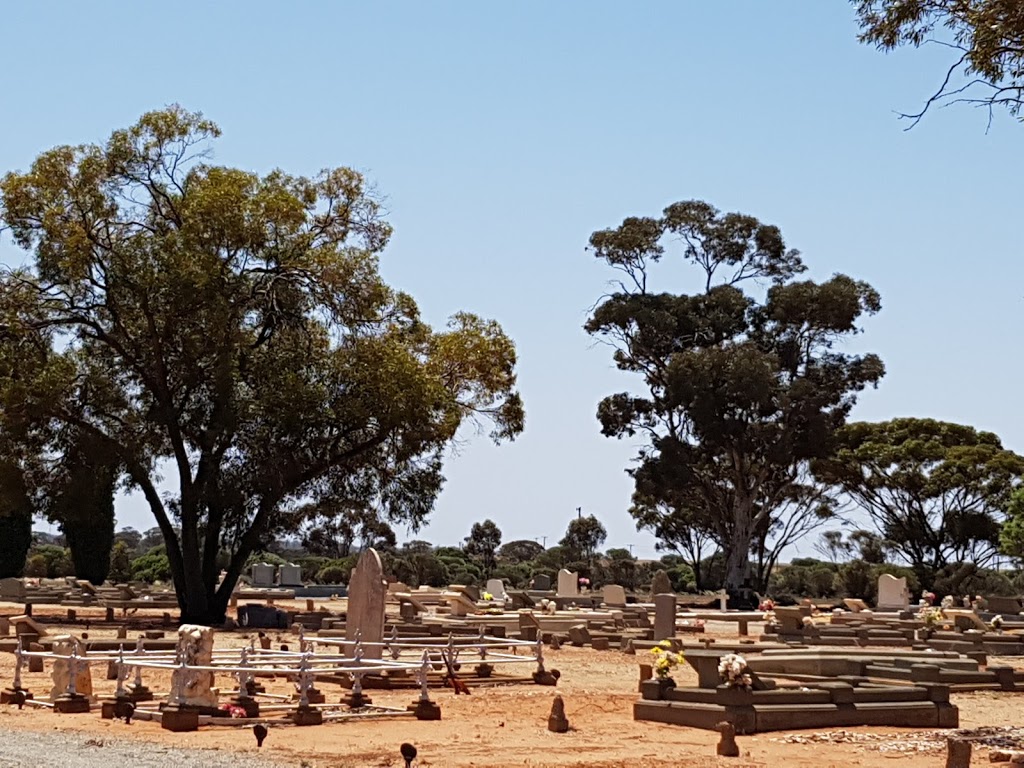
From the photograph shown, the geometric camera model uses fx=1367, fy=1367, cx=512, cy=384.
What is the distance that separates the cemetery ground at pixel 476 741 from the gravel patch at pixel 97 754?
1cm

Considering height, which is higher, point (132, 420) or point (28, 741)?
point (132, 420)

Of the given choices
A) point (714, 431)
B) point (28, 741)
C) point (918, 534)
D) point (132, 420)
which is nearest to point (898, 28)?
point (28, 741)

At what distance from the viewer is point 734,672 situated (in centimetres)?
1565

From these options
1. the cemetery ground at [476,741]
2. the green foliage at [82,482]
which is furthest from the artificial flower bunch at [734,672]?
the green foliage at [82,482]

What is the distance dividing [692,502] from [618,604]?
16.8 meters

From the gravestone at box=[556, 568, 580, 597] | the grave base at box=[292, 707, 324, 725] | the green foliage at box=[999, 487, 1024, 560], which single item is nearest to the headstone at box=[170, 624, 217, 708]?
the grave base at box=[292, 707, 324, 725]

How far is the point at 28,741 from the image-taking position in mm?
12414

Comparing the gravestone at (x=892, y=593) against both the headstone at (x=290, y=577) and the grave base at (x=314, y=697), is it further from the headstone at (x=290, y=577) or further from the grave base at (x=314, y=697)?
the grave base at (x=314, y=697)

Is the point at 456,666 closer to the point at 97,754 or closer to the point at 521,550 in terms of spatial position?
the point at 97,754

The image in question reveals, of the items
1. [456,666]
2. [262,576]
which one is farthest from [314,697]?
[262,576]

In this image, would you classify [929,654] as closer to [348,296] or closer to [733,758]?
[733,758]

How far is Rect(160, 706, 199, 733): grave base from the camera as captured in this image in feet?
46.0

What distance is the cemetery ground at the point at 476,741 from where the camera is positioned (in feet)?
39.7

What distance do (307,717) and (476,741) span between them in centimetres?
203
